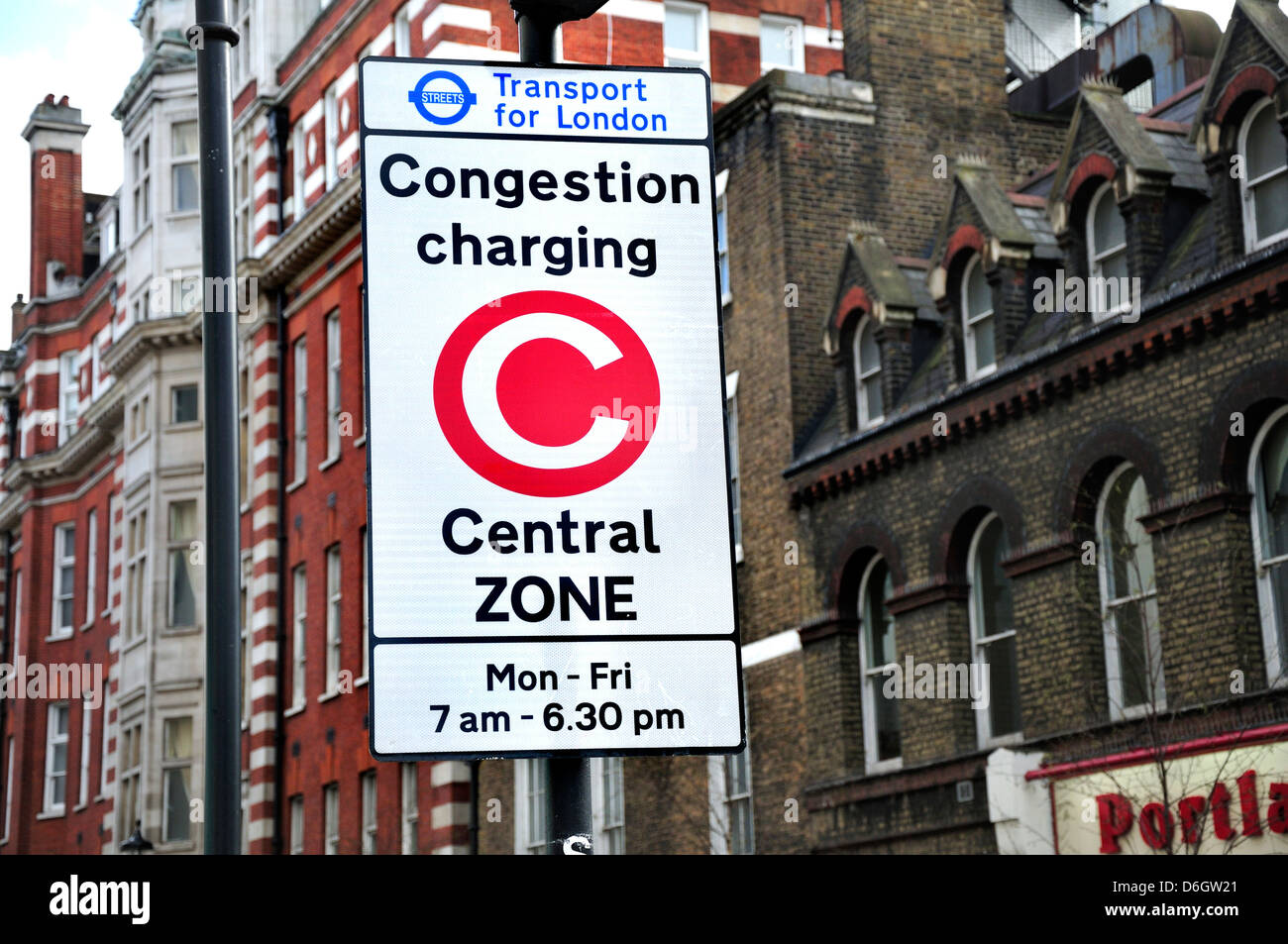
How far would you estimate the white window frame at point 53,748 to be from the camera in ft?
182

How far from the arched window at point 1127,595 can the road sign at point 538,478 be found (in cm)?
1746

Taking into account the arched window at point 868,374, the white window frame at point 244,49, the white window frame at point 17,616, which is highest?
the white window frame at point 244,49

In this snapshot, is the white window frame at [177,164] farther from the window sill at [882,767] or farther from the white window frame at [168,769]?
the window sill at [882,767]

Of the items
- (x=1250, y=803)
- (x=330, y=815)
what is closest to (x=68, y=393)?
(x=330, y=815)

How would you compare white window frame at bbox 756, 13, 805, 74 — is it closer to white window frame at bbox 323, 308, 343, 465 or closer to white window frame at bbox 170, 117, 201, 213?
white window frame at bbox 323, 308, 343, 465

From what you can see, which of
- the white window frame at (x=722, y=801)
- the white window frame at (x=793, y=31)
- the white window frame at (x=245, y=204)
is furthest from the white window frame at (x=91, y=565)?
the white window frame at (x=722, y=801)

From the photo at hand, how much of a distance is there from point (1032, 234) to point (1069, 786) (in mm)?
6973

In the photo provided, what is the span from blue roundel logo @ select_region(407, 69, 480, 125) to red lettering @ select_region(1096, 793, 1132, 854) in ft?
57.8

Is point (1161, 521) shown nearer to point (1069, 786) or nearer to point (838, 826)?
point (1069, 786)

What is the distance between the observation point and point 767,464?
92.6 feet

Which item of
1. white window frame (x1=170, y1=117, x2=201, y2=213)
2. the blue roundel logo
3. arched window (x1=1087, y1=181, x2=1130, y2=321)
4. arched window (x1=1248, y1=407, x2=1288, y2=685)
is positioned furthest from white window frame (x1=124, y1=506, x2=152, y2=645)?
the blue roundel logo

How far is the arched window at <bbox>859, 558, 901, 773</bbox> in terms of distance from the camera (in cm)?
2555
